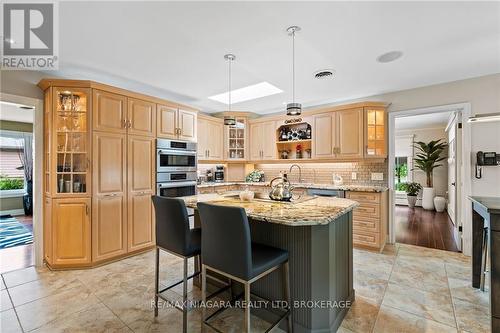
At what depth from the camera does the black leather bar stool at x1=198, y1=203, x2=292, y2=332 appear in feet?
4.94

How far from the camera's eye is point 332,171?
4.73 meters

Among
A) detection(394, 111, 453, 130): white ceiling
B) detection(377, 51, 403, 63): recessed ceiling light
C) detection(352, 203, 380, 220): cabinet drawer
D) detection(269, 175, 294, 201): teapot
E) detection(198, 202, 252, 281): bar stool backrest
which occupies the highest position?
detection(377, 51, 403, 63): recessed ceiling light

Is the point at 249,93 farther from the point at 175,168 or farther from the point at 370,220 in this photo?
the point at 370,220

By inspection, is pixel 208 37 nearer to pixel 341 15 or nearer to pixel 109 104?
pixel 341 15

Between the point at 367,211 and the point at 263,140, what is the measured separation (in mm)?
2534

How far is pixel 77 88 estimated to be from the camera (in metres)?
3.01

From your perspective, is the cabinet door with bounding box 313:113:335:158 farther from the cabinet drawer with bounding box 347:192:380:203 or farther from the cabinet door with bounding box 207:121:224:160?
the cabinet door with bounding box 207:121:224:160

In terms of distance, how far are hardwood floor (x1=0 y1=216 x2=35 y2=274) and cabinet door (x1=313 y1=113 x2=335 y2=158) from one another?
4.79 m

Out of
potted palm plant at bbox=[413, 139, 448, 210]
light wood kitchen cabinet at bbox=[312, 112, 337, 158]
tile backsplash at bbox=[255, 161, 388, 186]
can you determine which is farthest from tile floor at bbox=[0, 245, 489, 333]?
potted palm plant at bbox=[413, 139, 448, 210]

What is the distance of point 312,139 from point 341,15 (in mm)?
2734

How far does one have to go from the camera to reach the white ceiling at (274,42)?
196 cm

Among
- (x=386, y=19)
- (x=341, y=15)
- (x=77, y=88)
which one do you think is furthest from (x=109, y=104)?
(x=386, y=19)

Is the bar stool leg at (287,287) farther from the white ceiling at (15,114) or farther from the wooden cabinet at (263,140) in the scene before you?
the white ceiling at (15,114)

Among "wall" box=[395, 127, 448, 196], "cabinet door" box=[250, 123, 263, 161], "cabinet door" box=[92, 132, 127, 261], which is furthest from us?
"wall" box=[395, 127, 448, 196]
